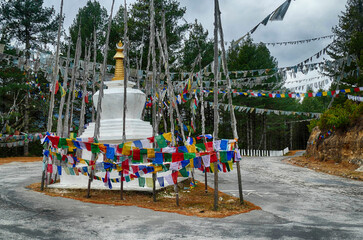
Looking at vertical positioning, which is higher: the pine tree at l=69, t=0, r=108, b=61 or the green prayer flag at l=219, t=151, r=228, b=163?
the pine tree at l=69, t=0, r=108, b=61

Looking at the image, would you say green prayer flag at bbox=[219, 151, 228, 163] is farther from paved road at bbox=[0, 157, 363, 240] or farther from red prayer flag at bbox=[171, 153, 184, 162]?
paved road at bbox=[0, 157, 363, 240]

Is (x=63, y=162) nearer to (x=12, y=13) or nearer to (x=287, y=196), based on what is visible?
(x=287, y=196)

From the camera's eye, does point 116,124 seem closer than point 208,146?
No

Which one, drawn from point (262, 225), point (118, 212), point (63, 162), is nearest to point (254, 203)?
point (262, 225)

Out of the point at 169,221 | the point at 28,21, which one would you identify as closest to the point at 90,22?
the point at 28,21

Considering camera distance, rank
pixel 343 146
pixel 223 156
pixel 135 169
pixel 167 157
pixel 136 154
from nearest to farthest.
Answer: pixel 223 156 → pixel 167 157 → pixel 136 154 → pixel 135 169 → pixel 343 146

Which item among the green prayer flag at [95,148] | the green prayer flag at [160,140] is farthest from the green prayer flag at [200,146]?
the green prayer flag at [95,148]

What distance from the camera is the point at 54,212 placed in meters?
6.06

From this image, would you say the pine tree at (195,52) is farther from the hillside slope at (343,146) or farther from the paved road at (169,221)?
the paved road at (169,221)

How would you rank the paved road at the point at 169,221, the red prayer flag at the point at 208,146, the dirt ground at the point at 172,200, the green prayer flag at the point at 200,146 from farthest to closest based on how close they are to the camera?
1. the green prayer flag at the point at 200,146
2. the red prayer flag at the point at 208,146
3. the dirt ground at the point at 172,200
4. the paved road at the point at 169,221

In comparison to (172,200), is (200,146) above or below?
above

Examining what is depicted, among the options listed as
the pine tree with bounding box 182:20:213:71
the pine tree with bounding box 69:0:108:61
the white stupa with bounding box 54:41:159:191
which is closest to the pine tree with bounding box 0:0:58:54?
the pine tree with bounding box 69:0:108:61

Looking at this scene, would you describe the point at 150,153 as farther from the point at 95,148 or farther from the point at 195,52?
the point at 195,52

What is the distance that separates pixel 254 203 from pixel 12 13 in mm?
27564
